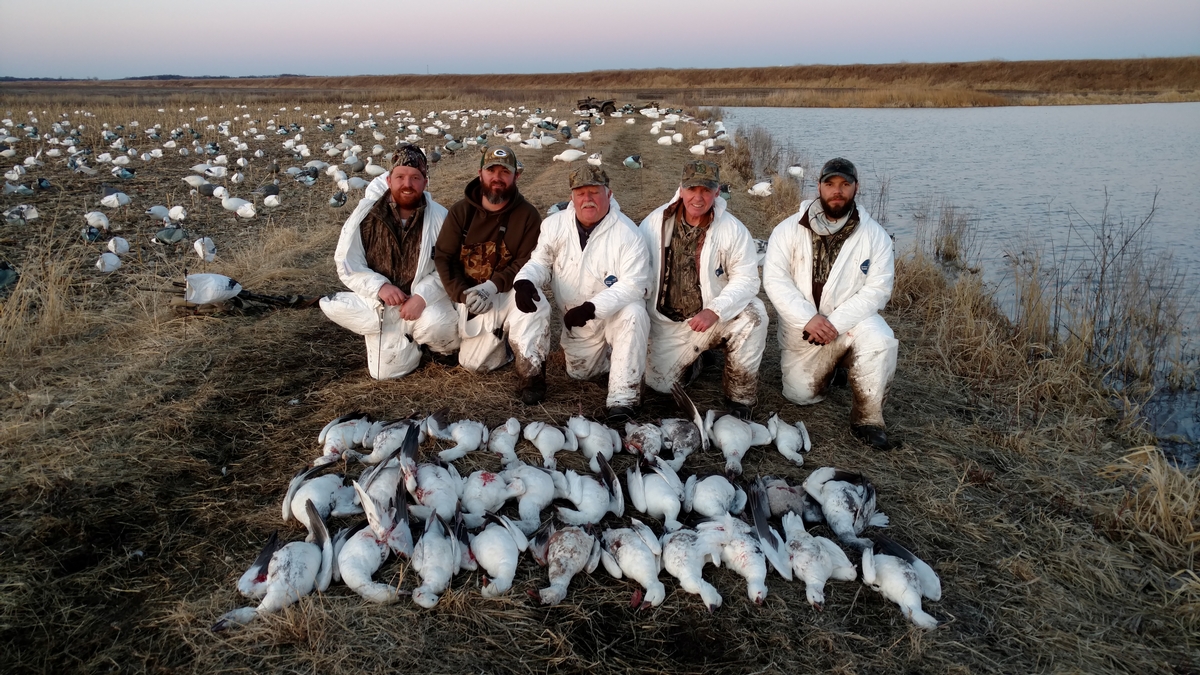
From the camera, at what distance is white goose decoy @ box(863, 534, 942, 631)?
304cm

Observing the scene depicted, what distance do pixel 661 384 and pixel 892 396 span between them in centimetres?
168

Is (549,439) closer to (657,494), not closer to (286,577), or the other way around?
(657,494)

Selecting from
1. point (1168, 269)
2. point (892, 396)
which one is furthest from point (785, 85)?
point (892, 396)

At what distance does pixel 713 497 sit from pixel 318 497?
1.99 metres

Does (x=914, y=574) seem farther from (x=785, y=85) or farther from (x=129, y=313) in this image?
(x=785, y=85)

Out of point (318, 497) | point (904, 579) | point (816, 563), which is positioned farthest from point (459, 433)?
point (904, 579)

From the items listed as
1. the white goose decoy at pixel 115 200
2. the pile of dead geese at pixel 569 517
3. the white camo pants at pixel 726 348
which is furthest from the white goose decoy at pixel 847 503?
the white goose decoy at pixel 115 200

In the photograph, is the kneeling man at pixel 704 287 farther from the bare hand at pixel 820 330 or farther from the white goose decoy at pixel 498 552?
the white goose decoy at pixel 498 552

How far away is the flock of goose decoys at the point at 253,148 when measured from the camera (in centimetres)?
1029

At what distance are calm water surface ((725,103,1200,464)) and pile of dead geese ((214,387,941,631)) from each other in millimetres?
3145

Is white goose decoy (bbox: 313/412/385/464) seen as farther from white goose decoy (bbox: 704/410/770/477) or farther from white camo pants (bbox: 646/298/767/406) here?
white goose decoy (bbox: 704/410/770/477)

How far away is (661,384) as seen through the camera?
500cm

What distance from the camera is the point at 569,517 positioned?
357cm

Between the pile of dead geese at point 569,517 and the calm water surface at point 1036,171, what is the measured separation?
10.3 feet
